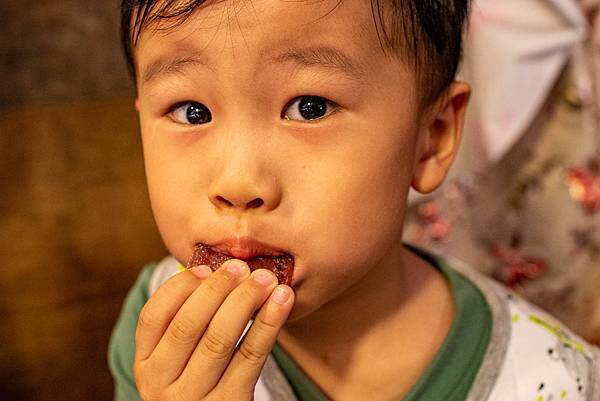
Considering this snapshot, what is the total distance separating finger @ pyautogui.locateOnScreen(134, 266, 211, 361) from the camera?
0.74 meters

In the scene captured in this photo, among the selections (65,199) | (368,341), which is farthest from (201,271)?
(65,199)

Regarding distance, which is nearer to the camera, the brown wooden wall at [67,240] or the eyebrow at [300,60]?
the eyebrow at [300,60]

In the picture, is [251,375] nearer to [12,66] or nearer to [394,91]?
[394,91]

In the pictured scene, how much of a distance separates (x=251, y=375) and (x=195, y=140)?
10.5 inches

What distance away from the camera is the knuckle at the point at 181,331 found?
726 millimetres

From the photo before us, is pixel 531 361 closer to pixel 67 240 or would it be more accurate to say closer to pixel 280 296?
pixel 280 296

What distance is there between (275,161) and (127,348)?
482mm

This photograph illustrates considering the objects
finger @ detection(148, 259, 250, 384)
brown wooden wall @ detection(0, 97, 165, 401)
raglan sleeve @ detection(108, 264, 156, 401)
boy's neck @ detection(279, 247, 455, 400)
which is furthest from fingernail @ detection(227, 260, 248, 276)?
brown wooden wall @ detection(0, 97, 165, 401)

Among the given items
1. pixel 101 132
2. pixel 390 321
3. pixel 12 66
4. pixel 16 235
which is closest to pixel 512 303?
pixel 390 321

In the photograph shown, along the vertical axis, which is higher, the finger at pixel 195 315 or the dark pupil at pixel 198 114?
the dark pupil at pixel 198 114

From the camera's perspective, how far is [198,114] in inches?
32.5

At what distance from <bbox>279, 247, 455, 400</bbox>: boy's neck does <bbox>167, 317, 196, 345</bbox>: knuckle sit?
285 millimetres

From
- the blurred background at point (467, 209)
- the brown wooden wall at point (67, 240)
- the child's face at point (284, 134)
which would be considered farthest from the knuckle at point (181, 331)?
the brown wooden wall at point (67, 240)

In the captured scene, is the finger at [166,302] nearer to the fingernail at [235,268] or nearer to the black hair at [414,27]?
the fingernail at [235,268]
